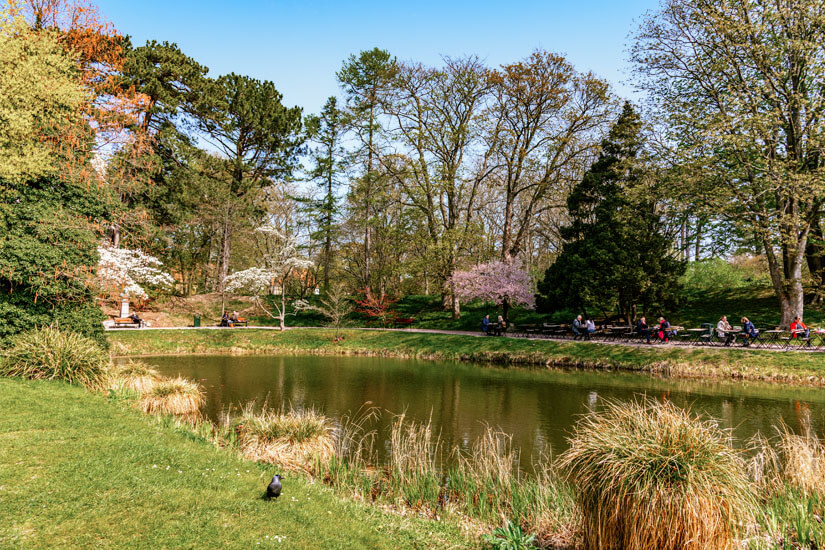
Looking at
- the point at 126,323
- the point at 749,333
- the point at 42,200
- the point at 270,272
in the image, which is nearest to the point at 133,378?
the point at 42,200

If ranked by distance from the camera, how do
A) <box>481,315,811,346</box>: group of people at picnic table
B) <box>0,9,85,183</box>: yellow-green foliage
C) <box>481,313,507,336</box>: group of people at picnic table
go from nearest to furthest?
<box>0,9,85,183</box>: yellow-green foliage, <box>481,315,811,346</box>: group of people at picnic table, <box>481,313,507,336</box>: group of people at picnic table

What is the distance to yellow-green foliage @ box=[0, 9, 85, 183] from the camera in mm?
12492

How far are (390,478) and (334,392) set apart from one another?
7.33 m

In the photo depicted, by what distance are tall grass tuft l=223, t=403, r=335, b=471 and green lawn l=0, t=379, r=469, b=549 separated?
634 millimetres

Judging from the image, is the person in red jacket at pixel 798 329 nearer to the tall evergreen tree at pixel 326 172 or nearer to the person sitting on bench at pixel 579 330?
the person sitting on bench at pixel 579 330

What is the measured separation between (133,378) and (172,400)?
2069 millimetres

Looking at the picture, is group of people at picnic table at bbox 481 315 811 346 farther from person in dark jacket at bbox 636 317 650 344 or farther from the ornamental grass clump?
the ornamental grass clump

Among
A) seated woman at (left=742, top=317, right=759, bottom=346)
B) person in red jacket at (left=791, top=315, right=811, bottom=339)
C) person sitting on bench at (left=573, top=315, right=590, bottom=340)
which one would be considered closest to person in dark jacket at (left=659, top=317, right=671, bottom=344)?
seated woman at (left=742, top=317, right=759, bottom=346)

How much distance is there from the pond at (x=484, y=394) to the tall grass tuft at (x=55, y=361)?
2844 mm

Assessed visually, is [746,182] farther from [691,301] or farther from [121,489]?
[121,489]

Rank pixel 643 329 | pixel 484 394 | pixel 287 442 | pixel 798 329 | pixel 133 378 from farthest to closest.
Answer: pixel 643 329 < pixel 798 329 < pixel 484 394 < pixel 133 378 < pixel 287 442

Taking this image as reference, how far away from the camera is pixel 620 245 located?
2348cm

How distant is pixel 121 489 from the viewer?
4973mm

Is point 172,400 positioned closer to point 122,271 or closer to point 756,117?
point 122,271
